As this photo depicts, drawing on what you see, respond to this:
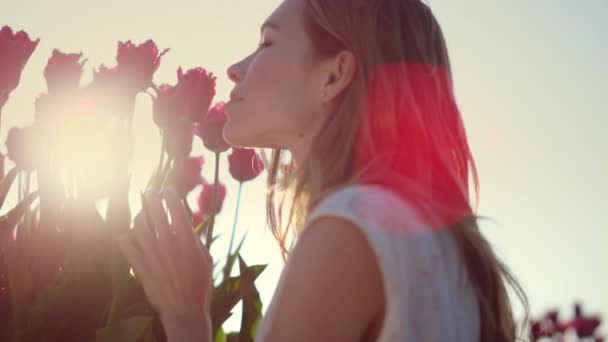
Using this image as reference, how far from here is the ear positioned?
1712mm

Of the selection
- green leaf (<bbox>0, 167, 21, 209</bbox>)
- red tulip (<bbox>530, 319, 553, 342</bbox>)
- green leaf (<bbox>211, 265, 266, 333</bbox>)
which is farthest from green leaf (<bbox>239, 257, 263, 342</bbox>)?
red tulip (<bbox>530, 319, 553, 342</bbox>)

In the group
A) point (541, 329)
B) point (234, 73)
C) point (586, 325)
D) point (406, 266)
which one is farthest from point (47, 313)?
point (586, 325)

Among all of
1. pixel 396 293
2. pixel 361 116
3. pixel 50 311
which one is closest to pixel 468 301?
pixel 396 293

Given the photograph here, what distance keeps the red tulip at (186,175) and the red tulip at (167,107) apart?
12cm

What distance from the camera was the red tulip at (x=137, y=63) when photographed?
210 centimetres

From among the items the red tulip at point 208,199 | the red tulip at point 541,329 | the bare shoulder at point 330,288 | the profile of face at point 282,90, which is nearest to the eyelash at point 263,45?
the profile of face at point 282,90

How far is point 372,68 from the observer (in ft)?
5.54

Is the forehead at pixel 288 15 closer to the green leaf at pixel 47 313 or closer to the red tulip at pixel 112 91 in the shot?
the red tulip at pixel 112 91

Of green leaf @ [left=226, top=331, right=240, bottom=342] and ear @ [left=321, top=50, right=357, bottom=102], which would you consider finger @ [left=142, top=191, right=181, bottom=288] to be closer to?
ear @ [left=321, top=50, right=357, bottom=102]

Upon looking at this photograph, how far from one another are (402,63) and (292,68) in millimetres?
209

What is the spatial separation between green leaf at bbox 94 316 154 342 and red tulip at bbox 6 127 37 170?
0.50 meters

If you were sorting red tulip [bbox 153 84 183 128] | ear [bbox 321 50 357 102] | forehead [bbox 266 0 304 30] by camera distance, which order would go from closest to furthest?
ear [bbox 321 50 357 102] < forehead [bbox 266 0 304 30] < red tulip [bbox 153 84 183 128]

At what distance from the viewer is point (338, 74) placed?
173 cm

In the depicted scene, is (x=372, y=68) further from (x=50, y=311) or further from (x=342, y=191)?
(x=50, y=311)
